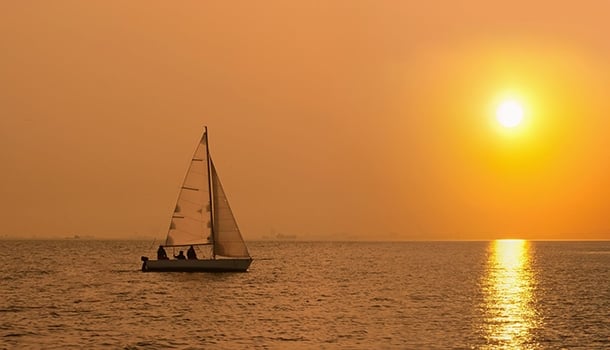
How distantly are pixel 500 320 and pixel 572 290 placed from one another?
34755 millimetres

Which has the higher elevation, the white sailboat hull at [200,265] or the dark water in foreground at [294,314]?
the white sailboat hull at [200,265]

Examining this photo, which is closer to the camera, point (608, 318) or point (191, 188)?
point (608, 318)

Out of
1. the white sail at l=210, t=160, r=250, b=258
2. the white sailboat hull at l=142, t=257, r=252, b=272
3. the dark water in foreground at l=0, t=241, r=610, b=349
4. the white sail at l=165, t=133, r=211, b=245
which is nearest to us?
the dark water in foreground at l=0, t=241, r=610, b=349

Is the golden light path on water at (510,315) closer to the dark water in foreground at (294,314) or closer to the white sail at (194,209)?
the dark water in foreground at (294,314)

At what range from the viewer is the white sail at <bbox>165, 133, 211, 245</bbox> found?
91.3 m

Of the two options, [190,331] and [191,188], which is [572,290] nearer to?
[191,188]

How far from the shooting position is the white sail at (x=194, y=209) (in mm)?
91312

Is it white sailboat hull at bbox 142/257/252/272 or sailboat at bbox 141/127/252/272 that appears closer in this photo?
white sailboat hull at bbox 142/257/252/272

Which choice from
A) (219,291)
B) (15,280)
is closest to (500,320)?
(219,291)

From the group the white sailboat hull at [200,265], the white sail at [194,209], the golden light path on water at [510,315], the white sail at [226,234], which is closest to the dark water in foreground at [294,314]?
the golden light path on water at [510,315]

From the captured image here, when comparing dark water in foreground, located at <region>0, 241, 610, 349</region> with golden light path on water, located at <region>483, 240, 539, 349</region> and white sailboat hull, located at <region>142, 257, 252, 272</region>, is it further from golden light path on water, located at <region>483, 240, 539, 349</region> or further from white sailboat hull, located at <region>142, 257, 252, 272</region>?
white sailboat hull, located at <region>142, 257, 252, 272</region>

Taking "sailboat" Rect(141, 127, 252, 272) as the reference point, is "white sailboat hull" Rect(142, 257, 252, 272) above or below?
below

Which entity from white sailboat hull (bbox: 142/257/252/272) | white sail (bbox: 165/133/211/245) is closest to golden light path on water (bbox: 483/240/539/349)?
white sailboat hull (bbox: 142/257/252/272)

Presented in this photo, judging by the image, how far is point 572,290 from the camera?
89.1 meters
